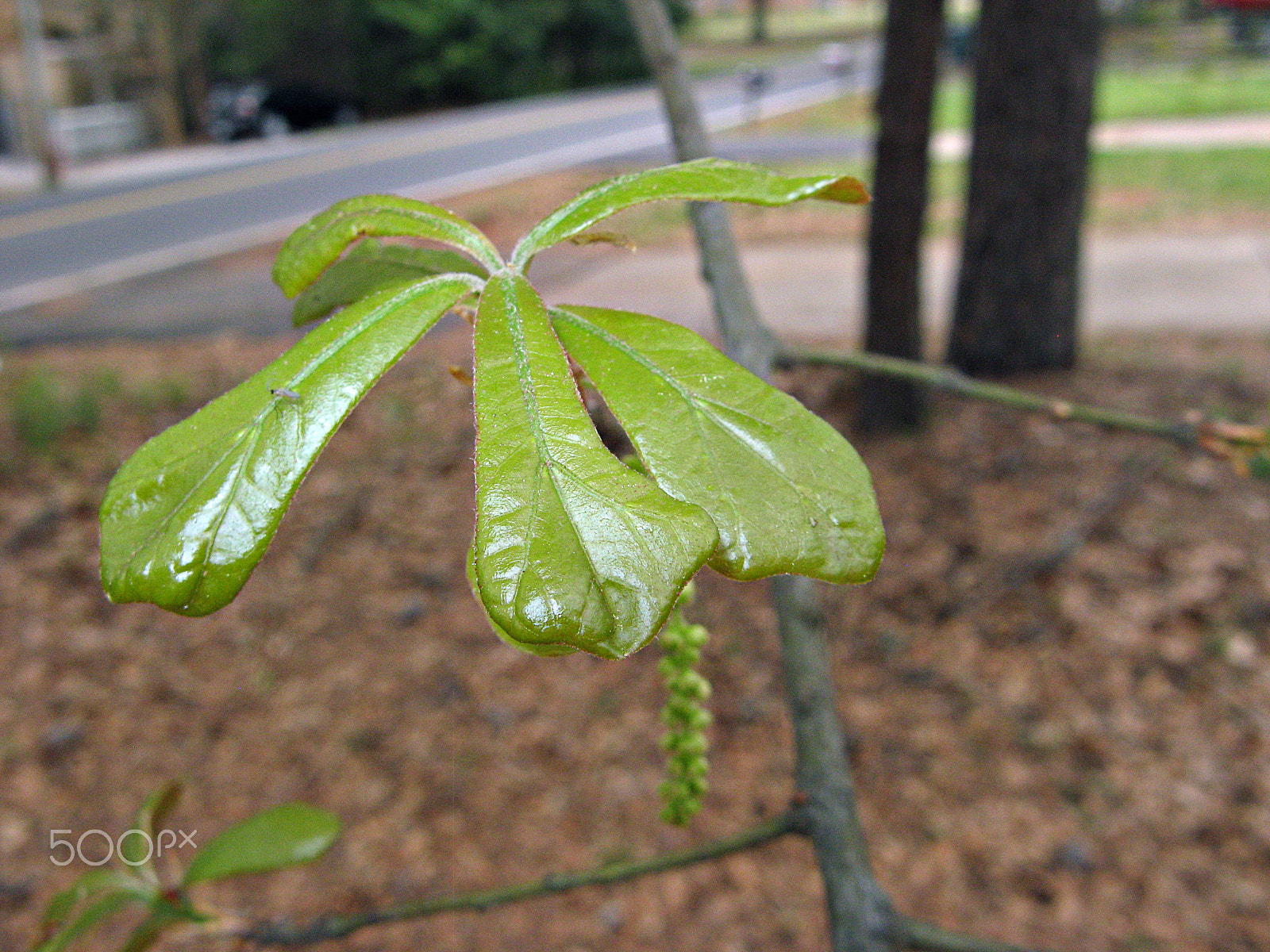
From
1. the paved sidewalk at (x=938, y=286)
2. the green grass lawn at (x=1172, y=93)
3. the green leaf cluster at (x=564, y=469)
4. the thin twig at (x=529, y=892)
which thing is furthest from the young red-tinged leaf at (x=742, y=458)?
the green grass lawn at (x=1172, y=93)

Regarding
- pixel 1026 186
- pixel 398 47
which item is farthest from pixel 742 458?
pixel 398 47

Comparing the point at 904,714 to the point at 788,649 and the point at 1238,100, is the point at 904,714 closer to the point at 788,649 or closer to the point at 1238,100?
the point at 788,649

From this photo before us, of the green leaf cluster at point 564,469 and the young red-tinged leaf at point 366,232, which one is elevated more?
the young red-tinged leaf at point 366,232

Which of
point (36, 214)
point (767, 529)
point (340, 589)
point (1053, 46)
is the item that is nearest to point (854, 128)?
point (36, 214)

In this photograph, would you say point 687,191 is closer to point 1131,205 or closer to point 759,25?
point 1131,205

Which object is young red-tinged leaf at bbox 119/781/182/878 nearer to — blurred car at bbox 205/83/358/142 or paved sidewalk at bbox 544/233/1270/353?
paved sidewalk at bbox 544/233/1270/353

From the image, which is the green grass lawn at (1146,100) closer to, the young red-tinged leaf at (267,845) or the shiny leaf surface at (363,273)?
the young red-tinged leaf at (267,845)
